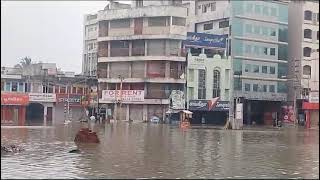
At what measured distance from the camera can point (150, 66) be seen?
68812 mm

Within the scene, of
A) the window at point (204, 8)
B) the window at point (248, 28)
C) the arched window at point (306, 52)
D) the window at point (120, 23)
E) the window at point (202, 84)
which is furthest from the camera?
the window at point (204, 8)

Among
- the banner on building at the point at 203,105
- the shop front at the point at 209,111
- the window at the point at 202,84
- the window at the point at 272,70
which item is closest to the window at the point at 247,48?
the window at the point at 272,70

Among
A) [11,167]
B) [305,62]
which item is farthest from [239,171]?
[305,62]

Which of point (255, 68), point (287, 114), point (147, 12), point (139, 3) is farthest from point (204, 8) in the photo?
point (287, 114)

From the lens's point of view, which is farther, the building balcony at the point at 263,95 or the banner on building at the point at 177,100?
the building balcony at the point at 263,95

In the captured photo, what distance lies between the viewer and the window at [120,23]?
234ft

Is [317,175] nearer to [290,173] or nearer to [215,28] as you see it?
[290,173]

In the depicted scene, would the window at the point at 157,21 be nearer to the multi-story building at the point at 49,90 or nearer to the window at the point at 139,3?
the window at the point at 139,3

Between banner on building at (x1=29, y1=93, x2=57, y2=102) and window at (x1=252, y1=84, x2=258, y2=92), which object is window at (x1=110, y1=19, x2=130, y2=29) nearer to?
banner on building at (x1=29, y1=93, x2=57, y2=102)

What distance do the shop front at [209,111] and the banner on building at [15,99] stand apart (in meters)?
20.7

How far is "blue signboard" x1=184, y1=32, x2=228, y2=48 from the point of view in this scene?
66.2 m

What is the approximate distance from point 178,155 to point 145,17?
51.9 m

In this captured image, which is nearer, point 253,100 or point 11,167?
point 11,167

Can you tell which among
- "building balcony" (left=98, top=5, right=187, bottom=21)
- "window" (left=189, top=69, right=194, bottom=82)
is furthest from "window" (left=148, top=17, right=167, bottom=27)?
"window" (left=189, top=69, right=194, bottom=82)
